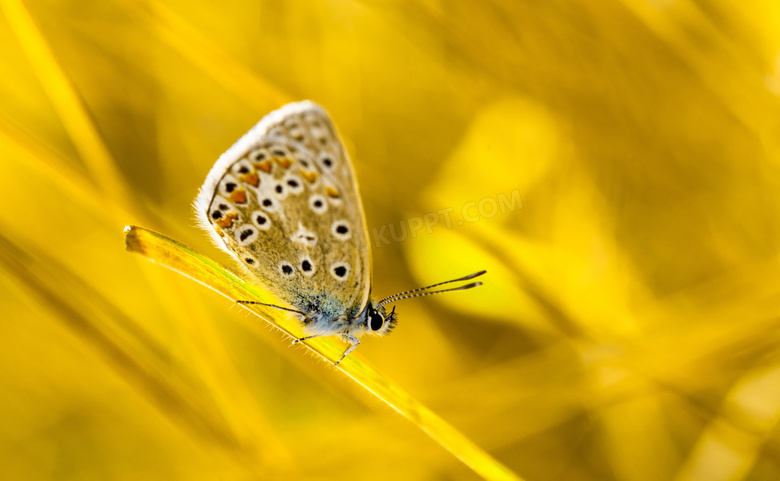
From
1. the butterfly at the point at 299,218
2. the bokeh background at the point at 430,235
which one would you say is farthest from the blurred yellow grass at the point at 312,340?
the bokeh background at the point at 430,235

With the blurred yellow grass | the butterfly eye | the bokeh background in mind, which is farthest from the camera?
the bokeh background

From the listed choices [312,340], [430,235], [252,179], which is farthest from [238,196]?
[430,235]

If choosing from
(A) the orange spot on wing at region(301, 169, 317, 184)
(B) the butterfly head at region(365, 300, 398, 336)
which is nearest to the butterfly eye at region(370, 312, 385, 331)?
(B) the butterfly head at region(365, 300, 398, 336)

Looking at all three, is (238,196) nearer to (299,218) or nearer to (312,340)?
(299,218)

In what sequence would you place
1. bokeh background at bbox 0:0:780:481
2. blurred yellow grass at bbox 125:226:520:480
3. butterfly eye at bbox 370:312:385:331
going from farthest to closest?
bokeh background at bbox 0:0:780:481 < butterfly eye at bbox 370:312:385:331 < blurred yellow grass at bbox 125:226:520:480

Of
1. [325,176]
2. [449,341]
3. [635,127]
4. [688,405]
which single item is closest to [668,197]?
[635,127]

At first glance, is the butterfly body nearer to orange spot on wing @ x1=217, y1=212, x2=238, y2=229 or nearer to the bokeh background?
orange spot on wing @ x1=217, y1=212, x2=238, y2=229

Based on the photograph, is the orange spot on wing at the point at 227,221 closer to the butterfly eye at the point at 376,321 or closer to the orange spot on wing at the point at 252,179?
the orange spot on wing at the point at 252,179

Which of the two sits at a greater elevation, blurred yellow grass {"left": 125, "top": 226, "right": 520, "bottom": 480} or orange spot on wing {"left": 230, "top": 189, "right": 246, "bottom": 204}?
orange spot on wing {"left": 230, "top": 189, "right": 246, "bottom": 204}
